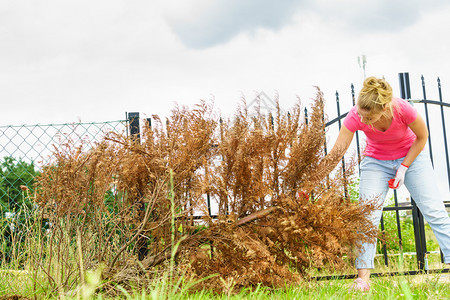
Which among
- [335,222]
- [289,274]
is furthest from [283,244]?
[335,222]

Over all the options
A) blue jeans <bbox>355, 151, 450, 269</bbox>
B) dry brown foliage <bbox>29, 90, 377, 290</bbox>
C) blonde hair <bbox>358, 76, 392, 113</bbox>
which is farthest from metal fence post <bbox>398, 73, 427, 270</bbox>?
blonde hair <bbox>358, 76, 392, 113</bbox>

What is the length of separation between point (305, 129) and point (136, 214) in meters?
1.43

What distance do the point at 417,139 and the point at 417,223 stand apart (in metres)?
1.63

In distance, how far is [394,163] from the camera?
3354 millimetres

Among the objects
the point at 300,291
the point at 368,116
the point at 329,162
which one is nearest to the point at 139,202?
the point at 300,291

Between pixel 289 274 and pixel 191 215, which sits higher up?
pixel 191 215

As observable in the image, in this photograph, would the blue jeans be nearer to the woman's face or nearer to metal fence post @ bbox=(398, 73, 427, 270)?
the woman's face

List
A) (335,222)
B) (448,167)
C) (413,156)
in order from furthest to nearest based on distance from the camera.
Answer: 1. (448,167)
2. (413,156)
3. (335,222)

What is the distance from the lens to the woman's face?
2.94 m

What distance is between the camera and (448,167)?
4.76 m

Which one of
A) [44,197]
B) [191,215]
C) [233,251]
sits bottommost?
[233,251]

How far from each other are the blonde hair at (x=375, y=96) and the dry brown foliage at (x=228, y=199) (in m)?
0.31

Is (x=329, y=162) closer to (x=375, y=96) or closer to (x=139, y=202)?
(x=375, y=96)

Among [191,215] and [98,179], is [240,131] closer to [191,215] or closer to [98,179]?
[191,215]
